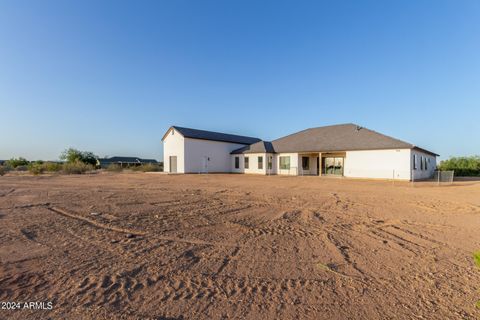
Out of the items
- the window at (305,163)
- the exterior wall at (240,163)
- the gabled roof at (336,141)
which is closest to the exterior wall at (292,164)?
the gabled roof at (336,141)

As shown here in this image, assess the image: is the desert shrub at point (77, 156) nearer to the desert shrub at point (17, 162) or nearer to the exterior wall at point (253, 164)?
the desert shrub at point (17, 162)

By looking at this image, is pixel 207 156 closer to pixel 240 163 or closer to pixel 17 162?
pixel 240 163

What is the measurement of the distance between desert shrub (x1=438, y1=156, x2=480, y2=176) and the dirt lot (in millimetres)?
29879

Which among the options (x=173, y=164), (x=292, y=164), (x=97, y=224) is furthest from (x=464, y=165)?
Result: (x=97, y=224)

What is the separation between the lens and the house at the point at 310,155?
19.2 metres

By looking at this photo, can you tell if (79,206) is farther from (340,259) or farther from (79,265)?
(340,259)

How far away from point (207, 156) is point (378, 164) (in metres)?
18.4

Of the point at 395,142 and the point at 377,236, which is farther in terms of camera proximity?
the point at 395,142

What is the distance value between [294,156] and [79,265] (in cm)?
2349

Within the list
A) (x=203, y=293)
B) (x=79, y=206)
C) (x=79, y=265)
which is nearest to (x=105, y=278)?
(x=79, y=265)

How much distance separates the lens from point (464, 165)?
28797mm

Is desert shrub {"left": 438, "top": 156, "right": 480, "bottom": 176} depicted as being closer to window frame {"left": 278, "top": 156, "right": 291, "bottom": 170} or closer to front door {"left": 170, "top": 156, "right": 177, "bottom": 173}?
window frame {"left": 278, "top": 156, "right": 291, "bottom": 170}

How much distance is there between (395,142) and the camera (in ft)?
62.4

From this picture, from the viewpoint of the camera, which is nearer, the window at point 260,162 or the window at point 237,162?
the window at point 260,162
